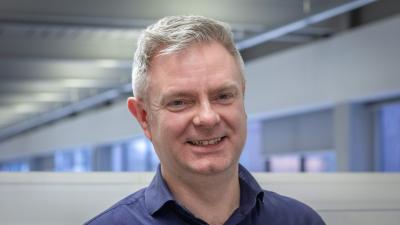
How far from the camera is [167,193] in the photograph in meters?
1.32

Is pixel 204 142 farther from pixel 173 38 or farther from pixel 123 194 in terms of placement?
pixel 123 194

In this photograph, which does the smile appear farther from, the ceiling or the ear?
the ceiling

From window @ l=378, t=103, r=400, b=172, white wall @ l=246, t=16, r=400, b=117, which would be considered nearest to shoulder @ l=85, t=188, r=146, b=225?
white wall @ l=246, t=16, r=400, b=117

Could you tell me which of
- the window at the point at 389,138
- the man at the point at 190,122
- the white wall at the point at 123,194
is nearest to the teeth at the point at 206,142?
the man at the point at 190,122

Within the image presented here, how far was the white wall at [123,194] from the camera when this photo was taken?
1.56 meters

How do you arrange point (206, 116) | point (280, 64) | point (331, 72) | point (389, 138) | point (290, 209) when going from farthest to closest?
1. point (280, 64)
2. point (389, 138)
3. point (331, 72)
4. point (290, 209)
5. point (206, 116)

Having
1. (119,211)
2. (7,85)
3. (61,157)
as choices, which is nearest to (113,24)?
(119,211)

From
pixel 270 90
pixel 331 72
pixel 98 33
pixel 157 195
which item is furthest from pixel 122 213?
pixel 270 90

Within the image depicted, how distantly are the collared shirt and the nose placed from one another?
0.18 metres

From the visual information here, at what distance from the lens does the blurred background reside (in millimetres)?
3150

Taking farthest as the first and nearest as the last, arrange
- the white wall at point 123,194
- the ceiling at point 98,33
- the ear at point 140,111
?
the ceiling at point 98,33 → the white wall at point 123,194 → the ear at point 140,111

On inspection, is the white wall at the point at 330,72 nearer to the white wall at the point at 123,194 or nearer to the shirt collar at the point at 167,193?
the white wall at the point at 123,194

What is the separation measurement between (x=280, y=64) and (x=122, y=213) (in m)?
4.40

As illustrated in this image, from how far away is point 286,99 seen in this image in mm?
5527
